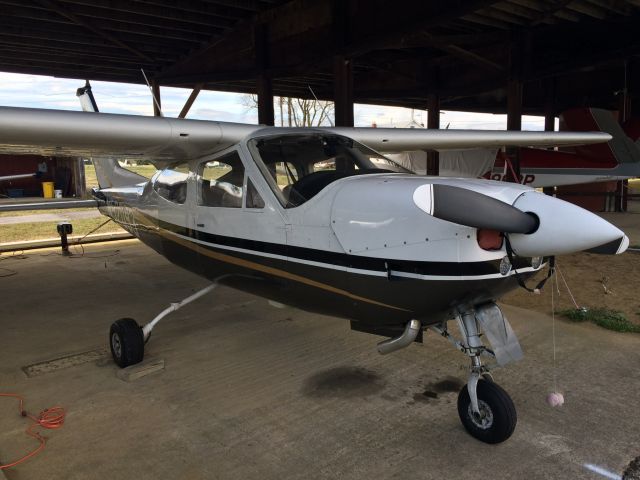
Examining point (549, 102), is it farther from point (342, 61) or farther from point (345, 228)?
point (345, 228)

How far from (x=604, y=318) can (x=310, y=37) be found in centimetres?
665

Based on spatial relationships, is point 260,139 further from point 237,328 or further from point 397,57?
point 397,57

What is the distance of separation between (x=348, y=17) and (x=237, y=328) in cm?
562

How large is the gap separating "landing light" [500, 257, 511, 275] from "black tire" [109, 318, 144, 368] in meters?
3.26

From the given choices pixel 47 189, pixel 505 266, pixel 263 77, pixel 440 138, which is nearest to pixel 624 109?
pixel 263 77

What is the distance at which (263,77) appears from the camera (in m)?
9.91

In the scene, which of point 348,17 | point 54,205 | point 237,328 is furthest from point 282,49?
point 237,328

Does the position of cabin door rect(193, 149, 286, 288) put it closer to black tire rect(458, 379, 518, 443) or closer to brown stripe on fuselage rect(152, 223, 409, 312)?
brown stripe on fuselage rect(152, 223, 409, 312)

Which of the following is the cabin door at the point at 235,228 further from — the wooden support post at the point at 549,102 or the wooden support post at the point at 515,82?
the wooden support post at the point at 549,102

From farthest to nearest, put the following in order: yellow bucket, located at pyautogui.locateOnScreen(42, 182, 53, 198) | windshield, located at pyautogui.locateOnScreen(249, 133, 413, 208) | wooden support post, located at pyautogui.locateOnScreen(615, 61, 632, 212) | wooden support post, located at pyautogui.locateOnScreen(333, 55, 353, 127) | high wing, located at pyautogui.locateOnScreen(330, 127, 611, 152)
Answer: yellow bucket, located at pyautogui.locateOnScreen(42, 182, 53, 198) → wooden support post, located at pyautogui.locateOnScreen(615, 61, 632, 212) → wooden support post, located at pyautogui.locateOnScreen(333, 55, 353, 127) → high wing, located at pyautogui.locateOnScreen(330, 127, 611, 152) → windshield, located at pyautogui.locateOnScreen(249, 133, 413, 208)

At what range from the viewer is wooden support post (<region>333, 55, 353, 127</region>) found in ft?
27.2

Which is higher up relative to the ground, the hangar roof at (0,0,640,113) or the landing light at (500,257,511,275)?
the hangar roof at (0,0,640,113)

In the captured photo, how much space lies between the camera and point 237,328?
5.39m

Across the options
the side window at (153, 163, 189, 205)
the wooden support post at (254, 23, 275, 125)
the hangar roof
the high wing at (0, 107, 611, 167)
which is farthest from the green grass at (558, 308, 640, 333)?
the wooden support post at (254, 23, 275, 125)
